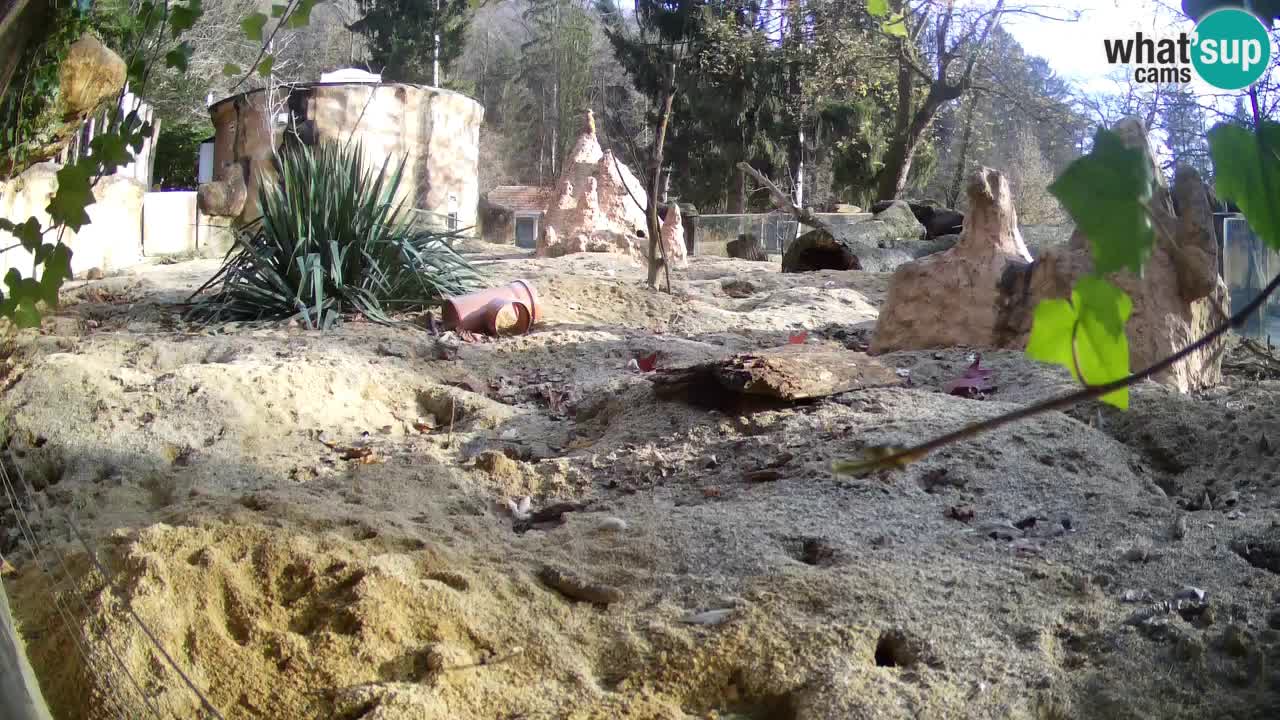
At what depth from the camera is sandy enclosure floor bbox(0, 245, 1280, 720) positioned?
79.7 inches

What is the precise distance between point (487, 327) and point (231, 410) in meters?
2.27

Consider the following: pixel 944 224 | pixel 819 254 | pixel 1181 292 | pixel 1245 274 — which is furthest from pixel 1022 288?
pixel 944 224

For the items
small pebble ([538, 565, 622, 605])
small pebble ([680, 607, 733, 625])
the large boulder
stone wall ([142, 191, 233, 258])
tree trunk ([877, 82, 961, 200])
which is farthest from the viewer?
tree trunk ([877, 82, 961, 200])

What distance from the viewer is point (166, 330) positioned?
247 inches

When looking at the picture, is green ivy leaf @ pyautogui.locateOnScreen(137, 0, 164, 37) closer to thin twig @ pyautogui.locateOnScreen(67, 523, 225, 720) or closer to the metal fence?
thin twig @ pyautogui.locateOnScreen(67, 523, 225, 720)

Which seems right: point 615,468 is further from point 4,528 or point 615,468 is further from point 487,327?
point 487,327

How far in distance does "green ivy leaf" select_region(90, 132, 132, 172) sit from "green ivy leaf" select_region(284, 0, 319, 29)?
402mm

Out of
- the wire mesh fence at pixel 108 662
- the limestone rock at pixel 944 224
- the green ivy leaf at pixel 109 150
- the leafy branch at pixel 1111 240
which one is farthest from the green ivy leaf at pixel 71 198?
the limestone rock at pixel 944 224

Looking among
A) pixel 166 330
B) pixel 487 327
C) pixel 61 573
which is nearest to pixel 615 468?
pixel 61 573

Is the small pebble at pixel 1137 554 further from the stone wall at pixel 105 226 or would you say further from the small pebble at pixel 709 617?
the stone wall at pixel 105 226

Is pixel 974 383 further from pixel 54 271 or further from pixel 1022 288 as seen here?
pixel 54 271

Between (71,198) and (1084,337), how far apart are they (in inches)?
65.0

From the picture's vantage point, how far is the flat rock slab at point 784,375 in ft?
13.2

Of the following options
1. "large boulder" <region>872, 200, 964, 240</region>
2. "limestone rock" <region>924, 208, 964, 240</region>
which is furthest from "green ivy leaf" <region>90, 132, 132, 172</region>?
"limestone rock" <region>924, 208, 964, 240</region>
